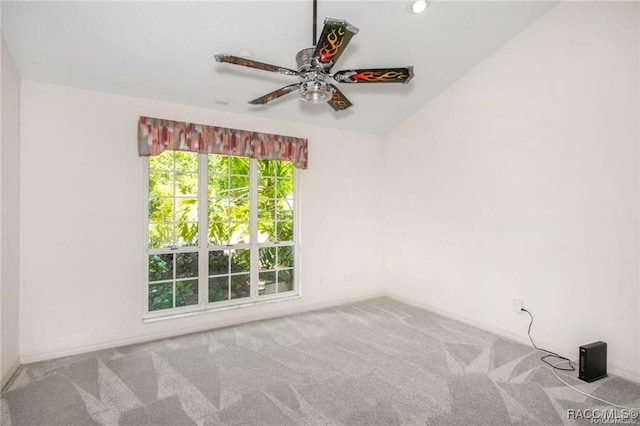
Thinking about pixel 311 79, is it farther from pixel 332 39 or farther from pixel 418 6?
pixel 418 6

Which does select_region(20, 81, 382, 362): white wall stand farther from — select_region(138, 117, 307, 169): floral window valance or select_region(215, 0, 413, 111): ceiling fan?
select_region(215, 0, 413, 111): ceiling fan

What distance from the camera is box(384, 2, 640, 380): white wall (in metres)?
2.80

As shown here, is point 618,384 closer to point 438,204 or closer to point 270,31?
point 438,204

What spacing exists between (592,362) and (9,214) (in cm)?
492

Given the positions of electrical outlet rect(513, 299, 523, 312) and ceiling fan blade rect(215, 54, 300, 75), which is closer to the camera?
ceiling fan blade rect(215, 54, 300, 75)

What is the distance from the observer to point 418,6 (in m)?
2.87

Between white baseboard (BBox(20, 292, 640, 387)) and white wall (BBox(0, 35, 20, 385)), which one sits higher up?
white wall (BBox(0, 35, 20, 385))

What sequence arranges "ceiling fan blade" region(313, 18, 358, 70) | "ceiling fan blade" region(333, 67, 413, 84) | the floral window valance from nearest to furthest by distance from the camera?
"ceiling fan blade" region(313, 18, 358, 70) < "ceiling fan blade" region(333, 67, 413, 84) < the floral window valance

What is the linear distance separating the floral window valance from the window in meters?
0.18

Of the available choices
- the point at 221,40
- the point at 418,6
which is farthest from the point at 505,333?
the point at 221,40

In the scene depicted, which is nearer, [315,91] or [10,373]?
[315,91]

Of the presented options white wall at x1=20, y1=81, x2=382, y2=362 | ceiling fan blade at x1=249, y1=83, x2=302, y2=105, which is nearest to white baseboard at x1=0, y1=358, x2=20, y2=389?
white wall at x1=20, y1=81, x2=382, y2=362

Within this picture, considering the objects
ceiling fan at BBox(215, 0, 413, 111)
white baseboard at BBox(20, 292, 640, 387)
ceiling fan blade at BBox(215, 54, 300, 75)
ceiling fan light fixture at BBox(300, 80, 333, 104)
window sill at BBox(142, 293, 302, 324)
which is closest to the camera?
ceiling fan at BBox(215, 0, 413, 111)

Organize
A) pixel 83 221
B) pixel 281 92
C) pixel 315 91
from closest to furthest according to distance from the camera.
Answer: pixel 315 91 → pixel 281 92 → pixel 83 221
